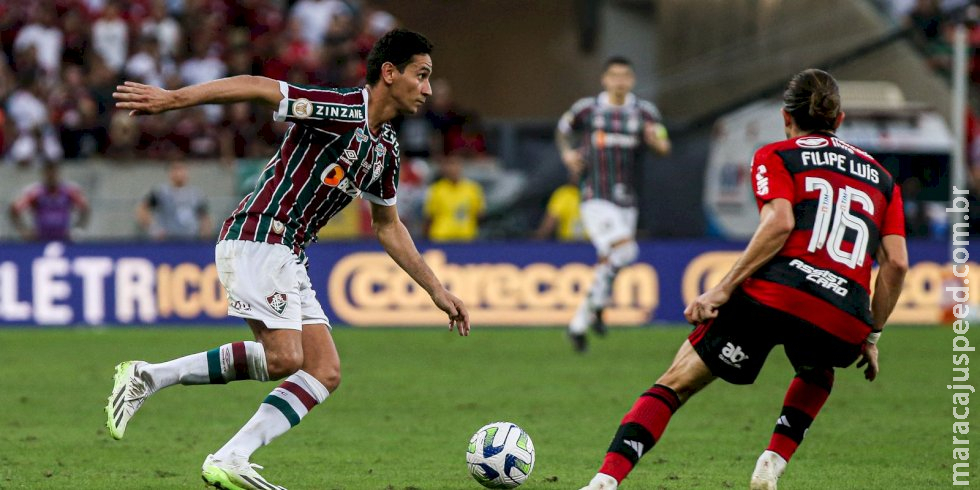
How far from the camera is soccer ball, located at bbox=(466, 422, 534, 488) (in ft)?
22.3

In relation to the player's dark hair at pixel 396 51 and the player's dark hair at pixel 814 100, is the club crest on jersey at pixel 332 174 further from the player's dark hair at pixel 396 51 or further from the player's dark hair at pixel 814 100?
Answer: the player's dark hair at pixel 814 100

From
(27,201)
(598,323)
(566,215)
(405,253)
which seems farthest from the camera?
(566,215)

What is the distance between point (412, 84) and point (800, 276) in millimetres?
1939

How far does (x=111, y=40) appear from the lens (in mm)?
21812

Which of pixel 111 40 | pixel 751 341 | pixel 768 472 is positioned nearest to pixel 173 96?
pixel 751 341

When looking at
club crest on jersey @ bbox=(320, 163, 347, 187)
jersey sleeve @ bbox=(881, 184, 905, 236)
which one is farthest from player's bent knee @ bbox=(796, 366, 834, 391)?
club crest on jersey @ bbox=(320, 163, 347, 187)

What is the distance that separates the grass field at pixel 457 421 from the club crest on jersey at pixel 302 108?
1.86 meters

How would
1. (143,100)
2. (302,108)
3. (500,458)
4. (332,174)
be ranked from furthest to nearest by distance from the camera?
(500,458), (332,174), (302,108), (143,100)

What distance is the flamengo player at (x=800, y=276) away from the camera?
19.7ft

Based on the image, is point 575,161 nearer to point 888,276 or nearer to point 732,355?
point 888,276

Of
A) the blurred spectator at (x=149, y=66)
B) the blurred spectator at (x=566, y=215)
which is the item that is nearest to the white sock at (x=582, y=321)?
the blurred spectator at (x=566, y=215)

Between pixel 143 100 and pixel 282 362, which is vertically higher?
pixel 143 100

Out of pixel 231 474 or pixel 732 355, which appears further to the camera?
pixel 231 474

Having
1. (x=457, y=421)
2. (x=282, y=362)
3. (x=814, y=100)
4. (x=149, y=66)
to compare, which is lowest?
(x=457, y=421)
